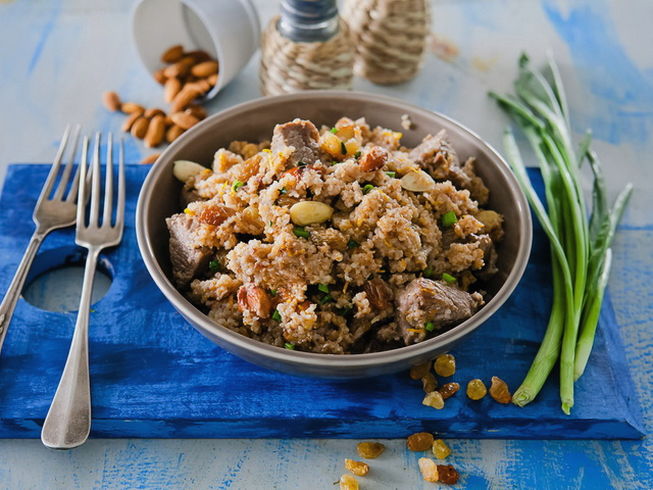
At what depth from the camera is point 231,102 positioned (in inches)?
203

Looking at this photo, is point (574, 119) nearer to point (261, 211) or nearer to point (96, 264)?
point (261, 211)

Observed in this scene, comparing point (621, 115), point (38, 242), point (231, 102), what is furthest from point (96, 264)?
point (621, 115)

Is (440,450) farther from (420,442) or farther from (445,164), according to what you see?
(445,164)

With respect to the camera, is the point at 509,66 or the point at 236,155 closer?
the point at 236,155

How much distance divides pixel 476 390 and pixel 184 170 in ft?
5.76

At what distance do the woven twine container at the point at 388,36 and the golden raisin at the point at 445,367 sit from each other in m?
2.52

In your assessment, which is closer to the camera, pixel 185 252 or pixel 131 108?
pixel 185 252

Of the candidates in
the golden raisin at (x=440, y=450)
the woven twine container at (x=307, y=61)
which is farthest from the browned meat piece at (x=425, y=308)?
the woven twine container at (x=307, y=61)

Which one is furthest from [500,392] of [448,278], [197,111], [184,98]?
[184,98]

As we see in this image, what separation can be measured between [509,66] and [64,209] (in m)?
3.42

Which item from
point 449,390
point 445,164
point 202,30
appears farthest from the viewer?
point 202,30

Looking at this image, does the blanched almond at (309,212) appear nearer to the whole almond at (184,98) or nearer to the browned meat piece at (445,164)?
the browned meat piece at (445,164)

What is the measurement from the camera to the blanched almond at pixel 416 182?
3.31 meters

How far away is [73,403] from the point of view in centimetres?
316
